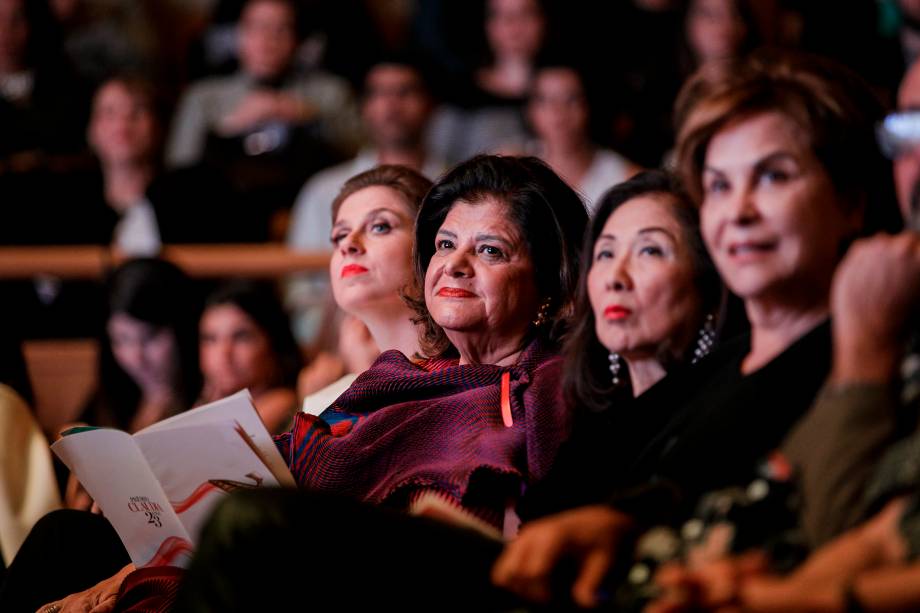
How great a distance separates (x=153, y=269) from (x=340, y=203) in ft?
3.59

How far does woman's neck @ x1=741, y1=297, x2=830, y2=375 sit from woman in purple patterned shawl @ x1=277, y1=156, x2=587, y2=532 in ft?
1.17

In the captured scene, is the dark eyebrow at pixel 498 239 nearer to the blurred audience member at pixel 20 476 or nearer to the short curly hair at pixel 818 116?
the short curly hair at pixel 818 116

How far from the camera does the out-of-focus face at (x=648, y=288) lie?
179 cm

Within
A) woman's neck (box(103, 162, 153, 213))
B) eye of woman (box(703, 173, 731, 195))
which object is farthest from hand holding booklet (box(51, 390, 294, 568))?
woman's neck (box(103, 162, 153, 213))

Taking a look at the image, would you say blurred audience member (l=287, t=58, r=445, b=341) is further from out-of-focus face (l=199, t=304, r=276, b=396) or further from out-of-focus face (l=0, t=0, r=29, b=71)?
out-of-focus face (l=0, t=0, r=29, b=71)

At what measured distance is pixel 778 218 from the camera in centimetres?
145

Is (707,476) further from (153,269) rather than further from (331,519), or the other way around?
(153,269)

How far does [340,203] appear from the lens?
2264 mm

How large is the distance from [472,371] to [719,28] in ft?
7.28

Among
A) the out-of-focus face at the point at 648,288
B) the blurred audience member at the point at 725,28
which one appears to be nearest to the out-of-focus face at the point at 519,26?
the blurred audience member at the point at 725,28

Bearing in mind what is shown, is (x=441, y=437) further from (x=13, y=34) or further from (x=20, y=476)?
(x=13, y=34)

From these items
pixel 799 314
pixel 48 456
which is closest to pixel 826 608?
pixel 799 314

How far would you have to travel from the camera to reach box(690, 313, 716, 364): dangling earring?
6.00 feet

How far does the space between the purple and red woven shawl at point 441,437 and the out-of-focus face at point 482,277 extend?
0.06m
